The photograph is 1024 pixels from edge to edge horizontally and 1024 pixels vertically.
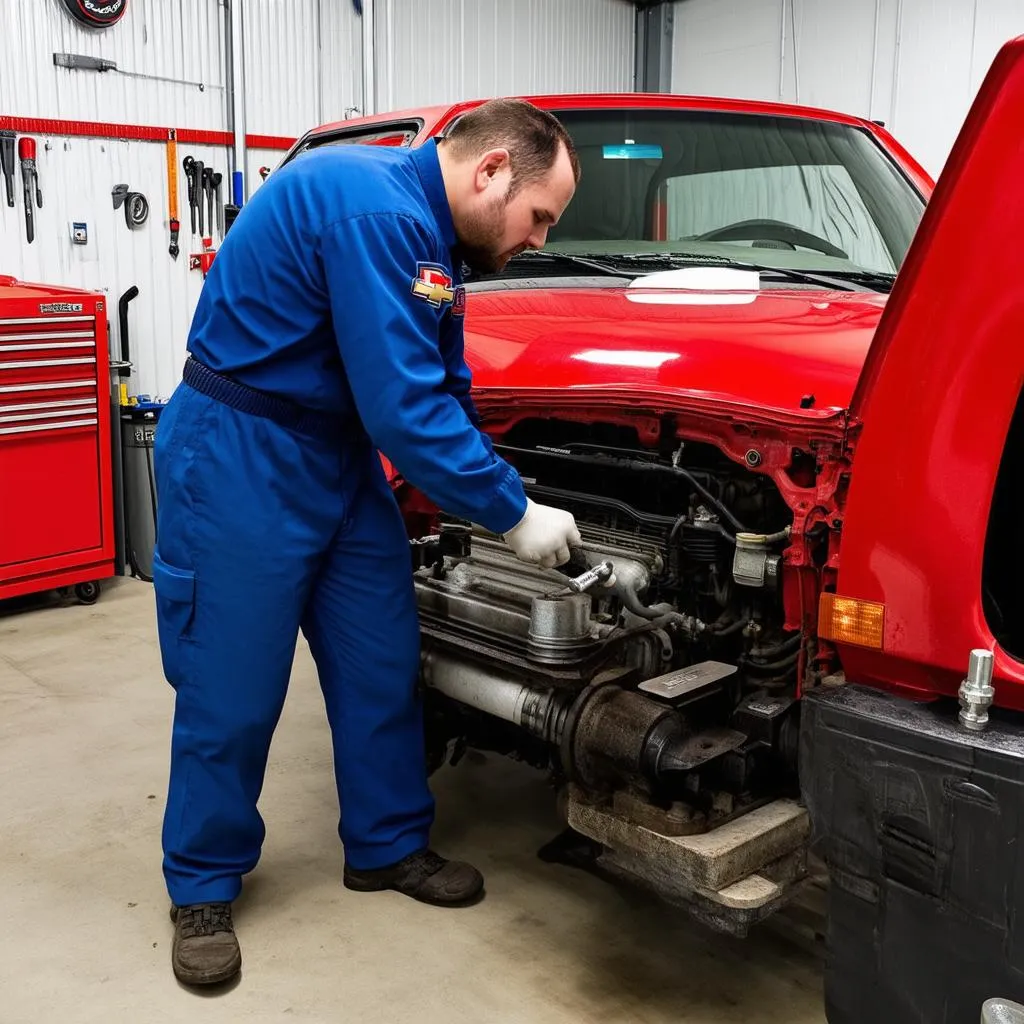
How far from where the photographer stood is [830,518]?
1747 millimetres

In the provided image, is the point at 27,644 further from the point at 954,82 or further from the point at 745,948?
the point at 954,82

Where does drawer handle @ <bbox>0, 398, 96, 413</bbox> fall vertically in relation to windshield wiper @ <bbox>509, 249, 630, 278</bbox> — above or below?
below

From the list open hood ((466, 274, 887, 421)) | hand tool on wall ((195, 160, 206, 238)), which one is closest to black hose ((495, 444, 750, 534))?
open hood ((466, 274, 887, 421))

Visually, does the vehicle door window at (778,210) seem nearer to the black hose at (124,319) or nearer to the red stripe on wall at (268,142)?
the black hose at (124,319)

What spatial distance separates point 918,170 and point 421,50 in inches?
182

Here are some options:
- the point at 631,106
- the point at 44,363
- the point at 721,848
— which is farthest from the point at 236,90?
the point at 721,848

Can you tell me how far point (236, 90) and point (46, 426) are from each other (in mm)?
2389

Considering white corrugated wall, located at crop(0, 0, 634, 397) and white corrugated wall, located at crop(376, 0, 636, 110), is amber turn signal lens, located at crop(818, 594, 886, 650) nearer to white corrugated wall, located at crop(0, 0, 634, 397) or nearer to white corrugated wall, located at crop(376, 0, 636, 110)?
white corrugated wall, located at crop(0, 0, 634, 397)

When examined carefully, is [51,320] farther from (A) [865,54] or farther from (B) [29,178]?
(A) [865,54]

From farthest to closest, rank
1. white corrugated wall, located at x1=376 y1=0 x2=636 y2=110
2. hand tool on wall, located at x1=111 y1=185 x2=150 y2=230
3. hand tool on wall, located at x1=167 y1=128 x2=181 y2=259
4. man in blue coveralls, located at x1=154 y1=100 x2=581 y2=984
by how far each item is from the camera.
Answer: white corrugated wall, located at x1=376 y1=0 x2=636 y2=110 < hand tool on wall, located at x1=167 y1=128 x2=181 y2=259 < hand tool on wall, located at x1=111 y1=185 x2=150 y2=230 < man in blue coveralls, located at x1=154 y1=100 x2=581 y2=984

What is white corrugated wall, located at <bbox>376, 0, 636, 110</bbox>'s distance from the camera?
22.5ft

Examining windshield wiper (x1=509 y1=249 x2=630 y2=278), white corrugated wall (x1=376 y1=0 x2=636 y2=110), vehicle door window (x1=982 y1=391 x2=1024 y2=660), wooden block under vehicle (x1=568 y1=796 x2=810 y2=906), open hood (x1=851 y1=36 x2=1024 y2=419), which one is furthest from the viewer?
white corrugated wall (x1=376 y1=0 x2=636 y2=110)

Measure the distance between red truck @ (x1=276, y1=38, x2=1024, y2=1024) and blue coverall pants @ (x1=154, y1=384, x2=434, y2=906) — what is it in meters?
0.18

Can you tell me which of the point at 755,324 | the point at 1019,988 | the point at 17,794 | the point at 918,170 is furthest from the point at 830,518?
the point at 17,794
